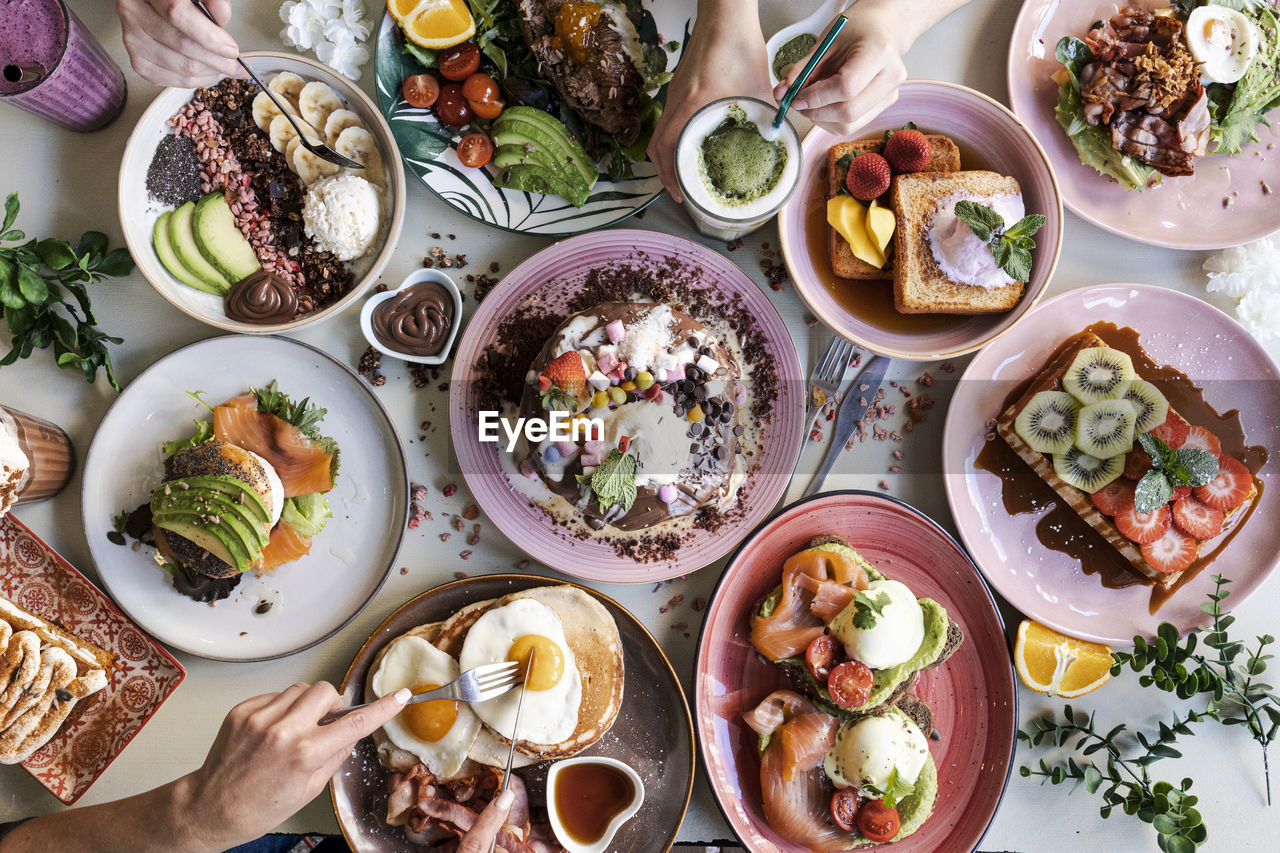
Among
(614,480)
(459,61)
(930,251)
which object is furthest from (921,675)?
(459,61)

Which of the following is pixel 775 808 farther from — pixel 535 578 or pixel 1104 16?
pixel 1104 16

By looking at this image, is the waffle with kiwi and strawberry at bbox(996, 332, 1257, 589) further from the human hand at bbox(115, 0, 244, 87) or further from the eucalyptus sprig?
the human hand at bbox(115, 0, 244, 87)

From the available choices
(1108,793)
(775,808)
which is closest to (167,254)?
(775,808)

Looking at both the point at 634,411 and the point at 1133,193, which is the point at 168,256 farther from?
the point at 1133,193

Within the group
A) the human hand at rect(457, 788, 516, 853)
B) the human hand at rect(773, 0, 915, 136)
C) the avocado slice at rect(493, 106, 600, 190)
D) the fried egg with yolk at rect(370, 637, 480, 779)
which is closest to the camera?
the human hand at rect(457, 788, 516, 853)

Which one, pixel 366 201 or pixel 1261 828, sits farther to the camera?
pixel 1261 828

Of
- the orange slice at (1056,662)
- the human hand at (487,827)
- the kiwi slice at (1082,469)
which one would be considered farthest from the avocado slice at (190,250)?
the orange slice at (1056,662)

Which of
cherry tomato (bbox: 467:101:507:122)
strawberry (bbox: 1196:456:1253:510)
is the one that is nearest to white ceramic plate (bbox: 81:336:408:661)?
cherry tomato (bbox: 467:101:507:122)
